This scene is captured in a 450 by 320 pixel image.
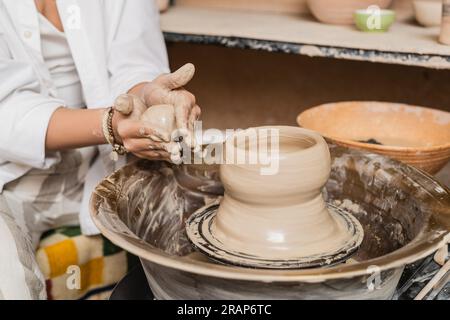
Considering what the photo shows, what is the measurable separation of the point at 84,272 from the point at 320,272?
1010mm

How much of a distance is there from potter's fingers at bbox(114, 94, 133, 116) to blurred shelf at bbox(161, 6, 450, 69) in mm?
771

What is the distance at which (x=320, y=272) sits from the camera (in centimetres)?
82

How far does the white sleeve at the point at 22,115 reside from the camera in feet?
4.34

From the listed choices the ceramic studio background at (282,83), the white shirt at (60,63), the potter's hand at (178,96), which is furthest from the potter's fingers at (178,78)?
the ceramic studio background at (282,83)

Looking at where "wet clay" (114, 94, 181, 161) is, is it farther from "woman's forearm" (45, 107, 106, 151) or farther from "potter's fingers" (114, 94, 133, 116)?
"woman's forearm" (45, 107, 106, 151)

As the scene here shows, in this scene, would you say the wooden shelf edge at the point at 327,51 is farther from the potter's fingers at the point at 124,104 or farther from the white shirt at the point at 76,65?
the potter's fingers at the point at 124,104

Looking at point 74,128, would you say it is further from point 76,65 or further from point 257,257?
point 257,257

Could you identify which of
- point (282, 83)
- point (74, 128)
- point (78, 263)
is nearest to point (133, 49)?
point (74, 128)

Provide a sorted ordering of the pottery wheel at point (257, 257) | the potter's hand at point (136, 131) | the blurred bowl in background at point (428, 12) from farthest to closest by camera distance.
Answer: the blurred bowl in background at point (428, 12)
the potter's hand at point (136, 131)
the pottery wheel at point (257, 257)

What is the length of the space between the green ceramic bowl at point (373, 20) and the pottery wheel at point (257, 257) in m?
0.84

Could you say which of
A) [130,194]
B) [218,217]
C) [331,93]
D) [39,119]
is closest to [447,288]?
[218,217]

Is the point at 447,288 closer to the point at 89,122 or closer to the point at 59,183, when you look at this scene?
the point at 89,122

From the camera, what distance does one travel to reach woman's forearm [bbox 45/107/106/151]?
129 cm

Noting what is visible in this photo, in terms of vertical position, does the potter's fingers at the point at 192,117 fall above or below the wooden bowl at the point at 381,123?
above
